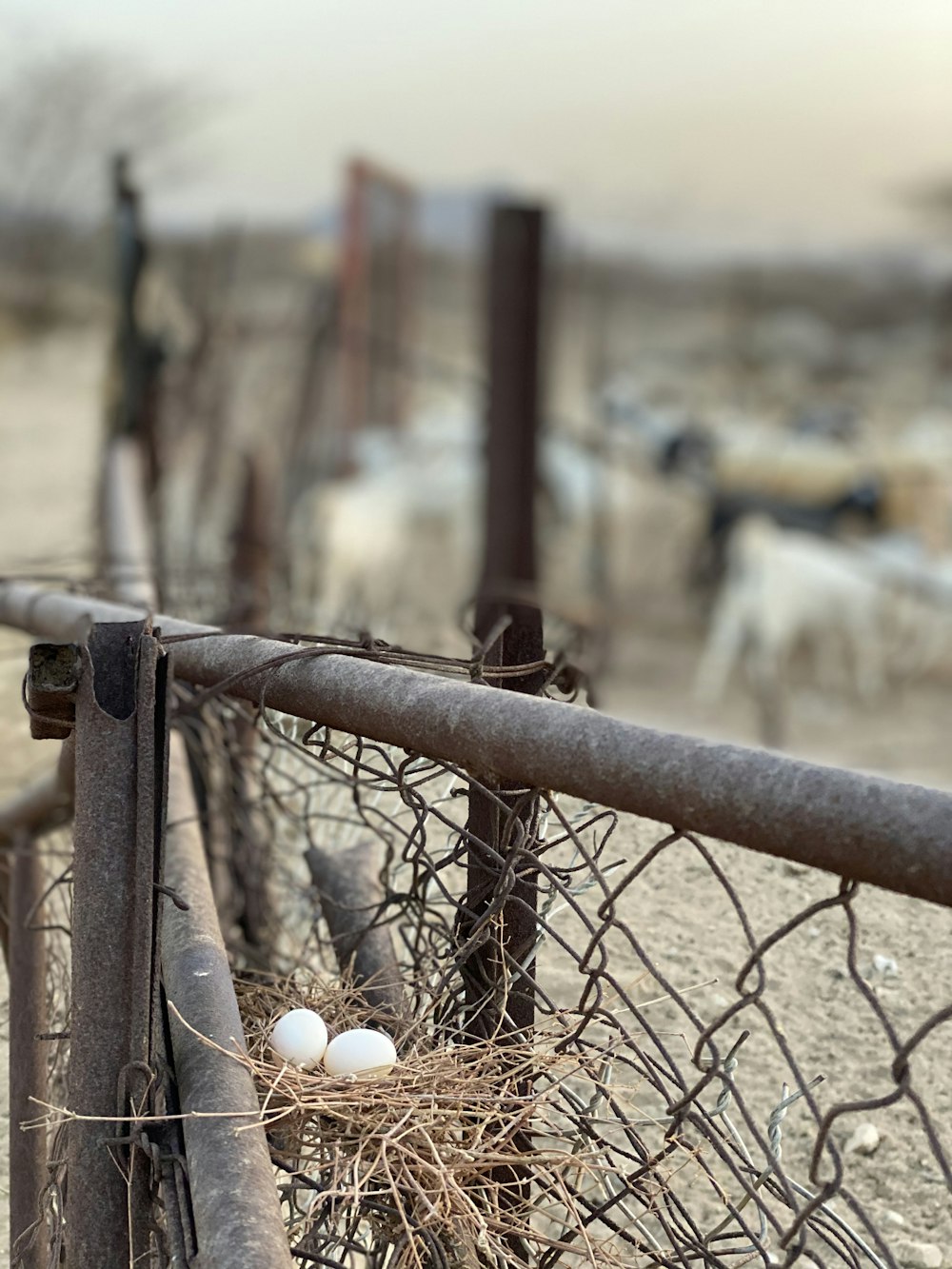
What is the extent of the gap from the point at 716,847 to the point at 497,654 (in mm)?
391

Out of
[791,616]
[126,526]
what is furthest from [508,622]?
[791,616]

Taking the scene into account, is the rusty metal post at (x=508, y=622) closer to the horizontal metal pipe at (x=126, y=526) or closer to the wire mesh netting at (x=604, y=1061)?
the wire mesh netting at (x=604, y=1061)

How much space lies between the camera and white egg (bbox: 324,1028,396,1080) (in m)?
1.12

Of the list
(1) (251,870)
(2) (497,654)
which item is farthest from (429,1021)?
(1) (251,870)

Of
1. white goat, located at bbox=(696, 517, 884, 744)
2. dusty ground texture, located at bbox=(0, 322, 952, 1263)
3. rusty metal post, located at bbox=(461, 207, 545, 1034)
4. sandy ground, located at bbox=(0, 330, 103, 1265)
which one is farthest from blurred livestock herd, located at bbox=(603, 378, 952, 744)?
dusty ground texture, located at bbox=(0, 322, 952, 1263)

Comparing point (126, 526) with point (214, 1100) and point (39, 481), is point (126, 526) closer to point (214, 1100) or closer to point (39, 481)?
point (214, 1100)

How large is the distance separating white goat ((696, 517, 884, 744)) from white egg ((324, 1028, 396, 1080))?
732 cm

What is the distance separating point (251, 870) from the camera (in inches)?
81.6

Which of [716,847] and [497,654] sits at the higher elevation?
[497,654]

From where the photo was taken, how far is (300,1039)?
3.77 feet

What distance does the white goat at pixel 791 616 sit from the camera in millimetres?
8773

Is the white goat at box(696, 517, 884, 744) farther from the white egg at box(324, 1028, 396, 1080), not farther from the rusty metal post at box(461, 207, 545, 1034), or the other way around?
the white egg at box(324, 1028, 396, 1080)

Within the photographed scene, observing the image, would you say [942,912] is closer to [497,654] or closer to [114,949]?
[497,654]

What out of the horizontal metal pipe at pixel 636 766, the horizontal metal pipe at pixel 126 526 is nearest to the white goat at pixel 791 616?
the horizontal metal pipe at pixel 126 526
